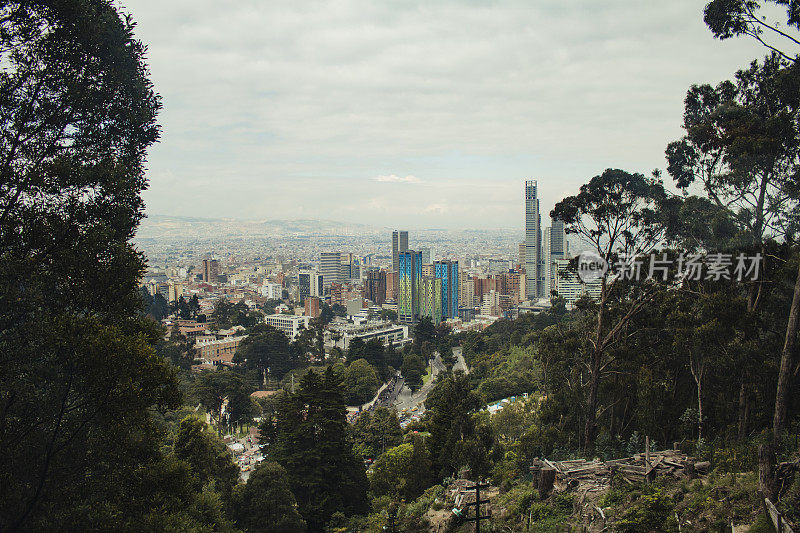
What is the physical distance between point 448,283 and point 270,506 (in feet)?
188

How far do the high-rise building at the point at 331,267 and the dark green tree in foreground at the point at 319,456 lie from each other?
268 ft

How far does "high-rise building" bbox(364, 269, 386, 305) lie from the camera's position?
251ft

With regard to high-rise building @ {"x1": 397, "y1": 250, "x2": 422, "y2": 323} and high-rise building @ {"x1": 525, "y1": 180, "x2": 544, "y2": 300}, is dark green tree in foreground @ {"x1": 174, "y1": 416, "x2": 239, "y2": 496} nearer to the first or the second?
high-rise building @ {"x1": 525, "y1": 180, "x2": 544, "y2": 300}

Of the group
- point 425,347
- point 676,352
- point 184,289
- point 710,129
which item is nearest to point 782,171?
point 710,129

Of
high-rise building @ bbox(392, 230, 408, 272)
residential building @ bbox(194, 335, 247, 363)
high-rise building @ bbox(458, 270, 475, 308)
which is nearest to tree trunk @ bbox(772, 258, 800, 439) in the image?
residential building @ bbox(194, 335, 247, 363)

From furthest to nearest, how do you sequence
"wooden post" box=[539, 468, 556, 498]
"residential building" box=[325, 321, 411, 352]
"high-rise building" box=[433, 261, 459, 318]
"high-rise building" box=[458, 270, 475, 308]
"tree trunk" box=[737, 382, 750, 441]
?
"high-rise building" box=[458, 270, 475, 308], "high-rise building" box=[433, 261, 459, 318], "residential building" box=[325, 321, 411, 352], "tree trunk" box=[737, 382, 750, 441], "wooden post" box=[539, 468, 556, 498]

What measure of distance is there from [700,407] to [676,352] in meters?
1.16

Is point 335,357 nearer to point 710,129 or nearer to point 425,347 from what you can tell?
point 425,347

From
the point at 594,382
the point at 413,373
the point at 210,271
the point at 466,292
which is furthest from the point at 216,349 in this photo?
the point at 210,271

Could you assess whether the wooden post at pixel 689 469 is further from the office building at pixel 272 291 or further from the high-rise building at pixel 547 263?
the office building at pixel 272 291

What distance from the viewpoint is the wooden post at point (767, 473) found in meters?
→ 4.01

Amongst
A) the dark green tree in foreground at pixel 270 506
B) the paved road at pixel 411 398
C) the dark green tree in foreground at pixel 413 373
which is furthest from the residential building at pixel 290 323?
the dark green tree in foreground at pixel 270 506

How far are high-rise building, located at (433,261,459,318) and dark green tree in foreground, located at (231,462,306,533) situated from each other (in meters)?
Answer: 56.1

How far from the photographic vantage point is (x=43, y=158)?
3.79m
